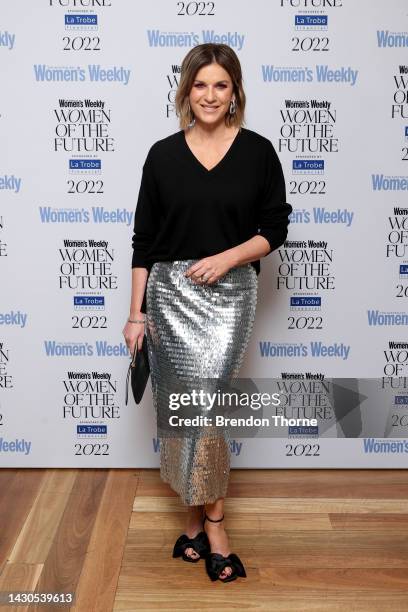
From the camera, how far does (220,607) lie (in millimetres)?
2191

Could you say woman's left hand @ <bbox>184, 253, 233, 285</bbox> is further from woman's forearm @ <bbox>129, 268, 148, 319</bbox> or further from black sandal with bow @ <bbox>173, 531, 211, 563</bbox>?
black sandal with bow @ <bbox>173, 531, 211, 563</bbox>

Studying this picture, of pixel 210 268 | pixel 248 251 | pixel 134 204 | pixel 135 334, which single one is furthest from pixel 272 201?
pixel 134 204

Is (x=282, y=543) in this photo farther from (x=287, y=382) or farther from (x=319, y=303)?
(x=319, y=303)

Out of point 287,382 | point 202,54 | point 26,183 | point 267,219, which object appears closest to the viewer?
point 202,54

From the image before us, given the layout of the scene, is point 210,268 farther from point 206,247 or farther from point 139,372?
point 139,372

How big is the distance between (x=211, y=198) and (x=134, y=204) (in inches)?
33.0

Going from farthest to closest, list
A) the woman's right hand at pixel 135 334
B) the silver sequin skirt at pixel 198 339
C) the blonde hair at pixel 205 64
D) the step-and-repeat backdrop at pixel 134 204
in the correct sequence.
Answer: the step-and-repeat backdrop at pixel 134 204, the woman's right hand at pixel 135 334, the silver sequin skirt at pixel 198 339, the blonde hair at pixel 205 64

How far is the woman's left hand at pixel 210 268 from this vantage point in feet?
7.20

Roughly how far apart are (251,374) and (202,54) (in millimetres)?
1443

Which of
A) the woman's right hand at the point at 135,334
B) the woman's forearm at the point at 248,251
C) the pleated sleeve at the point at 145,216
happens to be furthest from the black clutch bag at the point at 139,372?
the woman's forearm at the point at 248,251

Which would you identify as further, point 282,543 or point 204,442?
point 282,543

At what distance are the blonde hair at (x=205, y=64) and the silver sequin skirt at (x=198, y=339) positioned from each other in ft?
1.59

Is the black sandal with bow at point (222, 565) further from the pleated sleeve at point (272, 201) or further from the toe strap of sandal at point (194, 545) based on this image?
the pleated sleeve at point (272, 201)

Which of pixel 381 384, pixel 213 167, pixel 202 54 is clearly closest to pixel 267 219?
pixel 213 167
